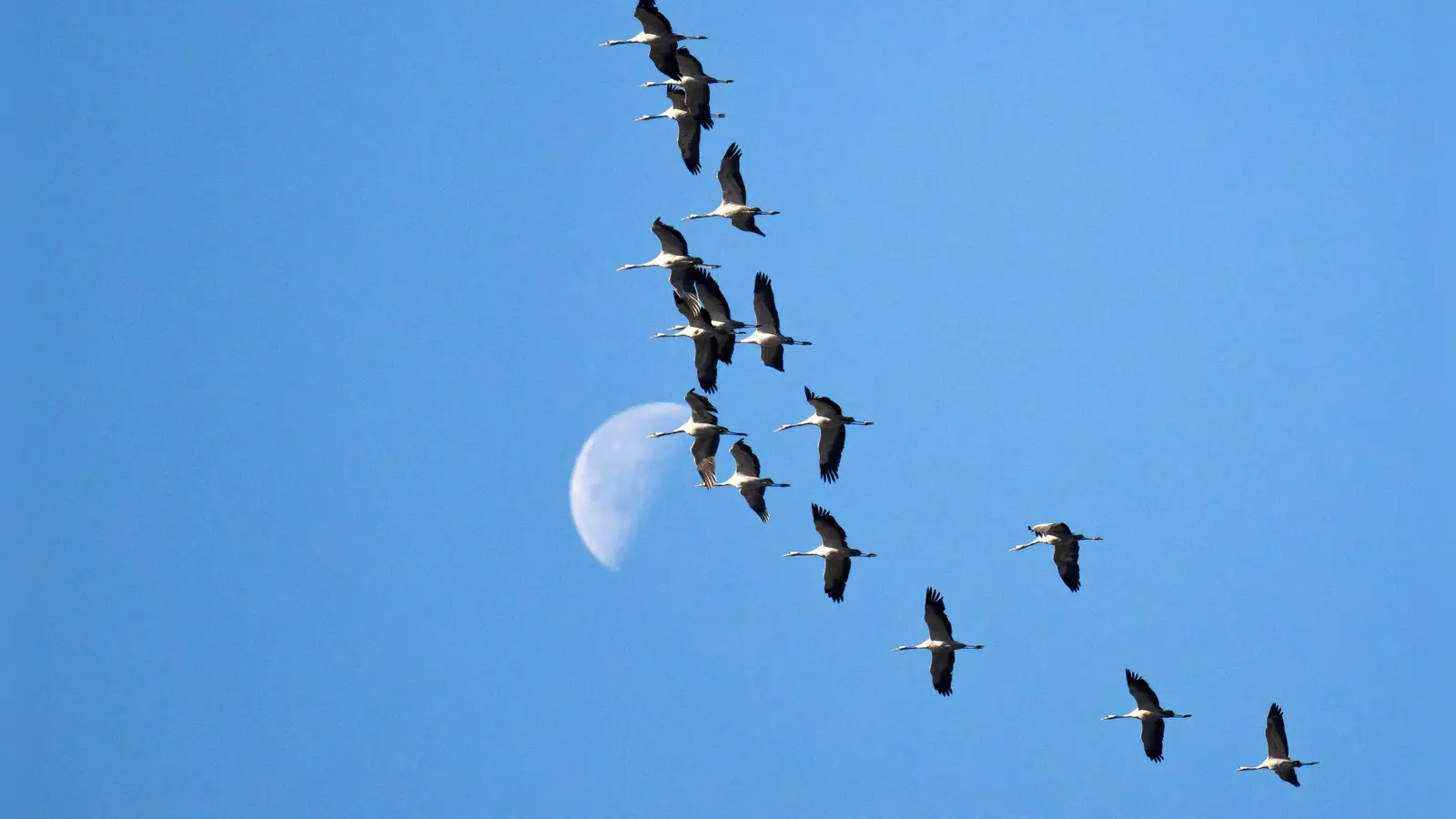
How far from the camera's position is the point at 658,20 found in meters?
39.9

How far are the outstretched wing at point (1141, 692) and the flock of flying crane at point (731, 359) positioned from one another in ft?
0.06

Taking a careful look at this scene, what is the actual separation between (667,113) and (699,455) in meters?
7.44

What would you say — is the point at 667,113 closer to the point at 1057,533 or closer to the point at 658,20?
the point at 658,20

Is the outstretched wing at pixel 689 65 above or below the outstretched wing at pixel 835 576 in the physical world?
above

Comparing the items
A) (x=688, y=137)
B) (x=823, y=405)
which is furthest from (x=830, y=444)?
(x=688, y=137)

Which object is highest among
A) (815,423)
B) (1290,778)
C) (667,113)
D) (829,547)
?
(667,113)

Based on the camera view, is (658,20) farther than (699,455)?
No

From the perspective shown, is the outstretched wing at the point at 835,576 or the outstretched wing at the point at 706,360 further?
the outstretched wing at the point at 835,576

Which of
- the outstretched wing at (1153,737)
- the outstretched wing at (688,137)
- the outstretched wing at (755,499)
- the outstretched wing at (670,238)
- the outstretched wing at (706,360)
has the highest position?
the outstretched wing at (688,137)

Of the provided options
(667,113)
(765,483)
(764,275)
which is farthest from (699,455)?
(667,113)

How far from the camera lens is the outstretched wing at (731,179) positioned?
40.6m

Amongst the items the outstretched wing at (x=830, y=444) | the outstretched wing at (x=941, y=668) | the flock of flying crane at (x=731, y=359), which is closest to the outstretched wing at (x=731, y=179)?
the flock of flying crane at (x=731, y=359)

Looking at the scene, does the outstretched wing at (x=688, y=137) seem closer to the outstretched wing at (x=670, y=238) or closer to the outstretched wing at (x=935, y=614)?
the outstretched wing at (x=670, y=238)

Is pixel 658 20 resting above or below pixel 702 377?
above
